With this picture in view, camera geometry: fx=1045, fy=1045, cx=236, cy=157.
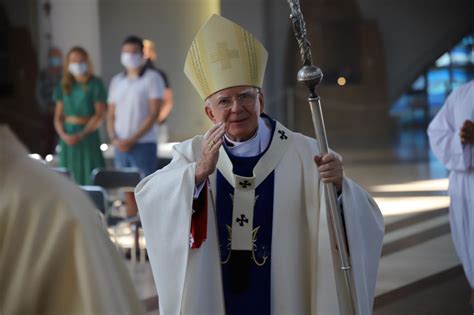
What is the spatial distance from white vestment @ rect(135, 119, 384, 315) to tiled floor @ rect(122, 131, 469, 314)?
8.34ft

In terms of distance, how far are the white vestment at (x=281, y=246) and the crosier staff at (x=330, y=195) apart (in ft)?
0.11

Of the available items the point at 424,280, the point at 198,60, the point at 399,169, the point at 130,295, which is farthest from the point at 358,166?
the point at 130,295

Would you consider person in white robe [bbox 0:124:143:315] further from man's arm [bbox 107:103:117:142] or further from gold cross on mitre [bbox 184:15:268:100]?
man's arm [bbox 107:103:117:142]

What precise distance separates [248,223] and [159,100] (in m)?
5.15

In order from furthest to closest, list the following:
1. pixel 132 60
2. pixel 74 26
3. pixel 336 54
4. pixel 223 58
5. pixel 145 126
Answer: pixel 336 54 < pixel 74 26 < pixel 132 60 < pixel 145 126 < pixel 223 58

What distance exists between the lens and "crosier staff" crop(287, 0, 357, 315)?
3.32 meters

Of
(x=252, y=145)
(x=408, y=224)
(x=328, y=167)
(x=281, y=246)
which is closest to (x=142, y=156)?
(x=408, y=224)

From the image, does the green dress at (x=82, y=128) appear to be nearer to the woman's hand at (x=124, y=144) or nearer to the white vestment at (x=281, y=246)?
the woman's hand at (x=124, y=144)

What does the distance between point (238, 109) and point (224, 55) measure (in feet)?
1.05

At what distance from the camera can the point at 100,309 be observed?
1.64m

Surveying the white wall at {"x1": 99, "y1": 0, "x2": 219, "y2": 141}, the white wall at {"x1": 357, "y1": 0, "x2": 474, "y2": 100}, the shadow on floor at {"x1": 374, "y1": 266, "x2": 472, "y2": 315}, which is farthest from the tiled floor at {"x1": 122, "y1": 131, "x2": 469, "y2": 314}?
the white wall at {"x1": 99, "y1": 0, "x2": 219, "y2": 141}

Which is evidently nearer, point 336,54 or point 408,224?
point 408,224

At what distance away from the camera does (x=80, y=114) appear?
30.2 ft

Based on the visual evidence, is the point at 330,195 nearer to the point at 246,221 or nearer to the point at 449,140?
the point at 246,221
